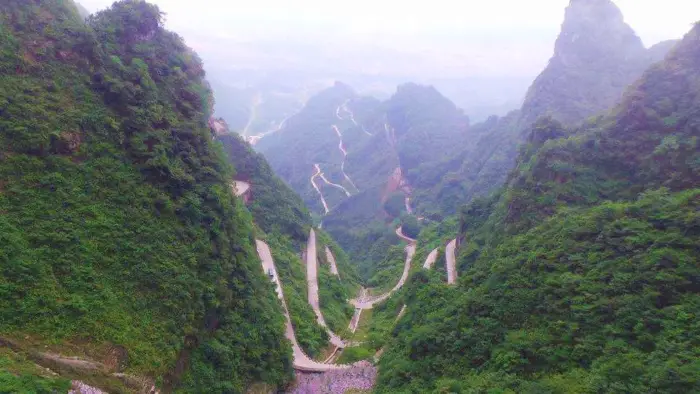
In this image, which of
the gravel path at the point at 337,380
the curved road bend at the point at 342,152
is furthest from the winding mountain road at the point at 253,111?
the gravel path at the point at 337,380

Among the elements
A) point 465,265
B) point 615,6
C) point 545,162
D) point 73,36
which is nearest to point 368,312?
point 465,265

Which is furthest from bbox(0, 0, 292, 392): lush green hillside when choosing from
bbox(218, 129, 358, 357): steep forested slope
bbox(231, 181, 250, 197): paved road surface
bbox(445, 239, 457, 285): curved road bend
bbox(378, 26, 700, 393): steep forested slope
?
bbox(445, 239, 457, 285): curved road bend

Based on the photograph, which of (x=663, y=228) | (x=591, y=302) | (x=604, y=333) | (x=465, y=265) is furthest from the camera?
(x=465, y=265)

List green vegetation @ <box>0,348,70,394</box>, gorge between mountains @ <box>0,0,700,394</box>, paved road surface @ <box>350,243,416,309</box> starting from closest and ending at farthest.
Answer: green vegetation @ <box>0,348,70,394</box> < gorge between mountains @ <box>0,0,700,394</box> < paved road surface @ <box>350,243,416,309</box>

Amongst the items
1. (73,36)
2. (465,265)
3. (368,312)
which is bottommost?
(368,312)

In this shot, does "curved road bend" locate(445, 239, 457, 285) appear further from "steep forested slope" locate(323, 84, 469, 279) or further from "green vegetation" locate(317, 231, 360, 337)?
"steep forested slope" locate(323, 84, 469, 279)

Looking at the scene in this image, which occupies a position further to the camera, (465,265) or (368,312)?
(368,312)

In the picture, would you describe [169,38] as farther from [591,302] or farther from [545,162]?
[591,302]

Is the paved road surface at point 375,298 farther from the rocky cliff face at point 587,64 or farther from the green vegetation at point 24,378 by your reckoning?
the rocky cliff face at point 587,64
